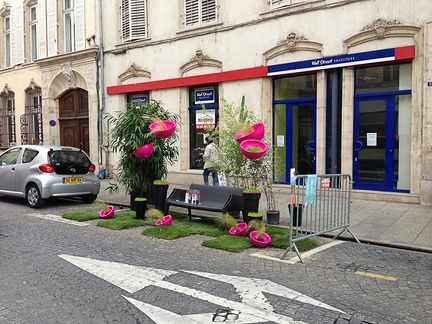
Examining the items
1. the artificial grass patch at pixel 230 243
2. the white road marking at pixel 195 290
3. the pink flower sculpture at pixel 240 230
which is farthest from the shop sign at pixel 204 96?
the white road marking at pixel 195 290

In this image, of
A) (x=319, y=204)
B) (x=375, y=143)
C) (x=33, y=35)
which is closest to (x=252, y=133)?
(x=319, y=204)

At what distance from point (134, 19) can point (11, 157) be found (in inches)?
297

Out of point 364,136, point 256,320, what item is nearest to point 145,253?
point 256,320

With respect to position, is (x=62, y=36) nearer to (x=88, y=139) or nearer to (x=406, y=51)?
(x=88, y=139)

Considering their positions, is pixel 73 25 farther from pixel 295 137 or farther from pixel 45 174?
pixel 295 137

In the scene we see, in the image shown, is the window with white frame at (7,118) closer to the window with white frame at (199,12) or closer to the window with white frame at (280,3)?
the window with white frame at (199,12)

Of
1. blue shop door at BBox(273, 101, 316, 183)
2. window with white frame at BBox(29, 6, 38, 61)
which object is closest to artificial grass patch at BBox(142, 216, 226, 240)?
blue shop door at BBox(273, 101, 316, 183)

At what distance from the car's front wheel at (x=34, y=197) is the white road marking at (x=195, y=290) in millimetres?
4947

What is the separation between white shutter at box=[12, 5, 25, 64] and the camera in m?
20.8

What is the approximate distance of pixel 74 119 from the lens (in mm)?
19203

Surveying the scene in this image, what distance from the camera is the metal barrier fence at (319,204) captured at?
6363 mm

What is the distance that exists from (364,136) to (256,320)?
8.36 meters

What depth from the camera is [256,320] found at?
3896 millimetres

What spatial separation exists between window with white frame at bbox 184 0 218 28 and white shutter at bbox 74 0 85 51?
5848mm
